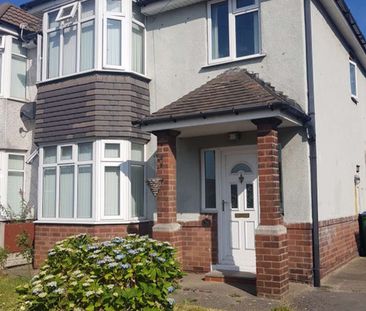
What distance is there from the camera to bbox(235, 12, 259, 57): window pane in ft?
29.9

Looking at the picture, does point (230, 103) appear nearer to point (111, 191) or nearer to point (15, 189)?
point (111, 191)

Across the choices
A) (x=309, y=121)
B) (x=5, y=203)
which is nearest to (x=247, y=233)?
(x=309, y=121)

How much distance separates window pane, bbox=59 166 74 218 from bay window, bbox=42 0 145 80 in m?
2.29

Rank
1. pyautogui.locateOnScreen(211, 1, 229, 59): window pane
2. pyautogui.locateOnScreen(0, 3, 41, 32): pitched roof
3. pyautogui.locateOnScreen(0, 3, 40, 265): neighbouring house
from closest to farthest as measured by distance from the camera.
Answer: pyautogui.locateOnScreen(211, 1, 229, 59): window pane → pyautogui.locateOnScreen(0, 3, 40, 265): neighbouring house → pyautogui.locateOnScreen(0, 3, 41, 32): pitched roof

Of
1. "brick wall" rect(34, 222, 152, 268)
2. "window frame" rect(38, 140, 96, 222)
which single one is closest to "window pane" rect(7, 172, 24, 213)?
"window frame" rect(38, 140, 96, 222)

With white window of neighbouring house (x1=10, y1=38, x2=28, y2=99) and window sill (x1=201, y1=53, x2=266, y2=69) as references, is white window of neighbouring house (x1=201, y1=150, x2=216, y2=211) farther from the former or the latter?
white window of neighbouring house (x1=10, y1=38, x2=28, y2=99)

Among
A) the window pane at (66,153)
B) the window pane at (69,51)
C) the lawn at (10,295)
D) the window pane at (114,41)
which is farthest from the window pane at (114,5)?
the lawn at (10,295)

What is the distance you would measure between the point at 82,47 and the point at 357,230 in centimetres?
803

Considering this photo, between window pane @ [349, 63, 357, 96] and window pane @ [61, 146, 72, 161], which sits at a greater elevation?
window pane @ [349, 63, 357, 96]

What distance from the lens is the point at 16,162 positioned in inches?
464

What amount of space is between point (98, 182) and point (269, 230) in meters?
4.02

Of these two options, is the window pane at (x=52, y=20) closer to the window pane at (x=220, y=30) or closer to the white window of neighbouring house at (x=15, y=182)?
the white window of neighbouring house at (x=15, y=182)

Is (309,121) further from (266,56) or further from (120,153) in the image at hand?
(120,153)

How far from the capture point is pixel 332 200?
9.20m
